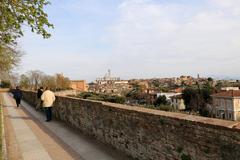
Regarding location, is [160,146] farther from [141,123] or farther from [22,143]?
[22,143]

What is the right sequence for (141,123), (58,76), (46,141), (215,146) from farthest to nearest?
(58,76)
(46,141)
(141,123)
(215,146)

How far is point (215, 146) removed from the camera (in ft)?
13.1

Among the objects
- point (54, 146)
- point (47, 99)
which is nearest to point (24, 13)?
point (54, 146)

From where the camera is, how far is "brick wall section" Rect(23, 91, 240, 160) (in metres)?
3.90

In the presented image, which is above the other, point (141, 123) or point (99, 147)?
point (141, 123)

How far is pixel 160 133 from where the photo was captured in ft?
17.5

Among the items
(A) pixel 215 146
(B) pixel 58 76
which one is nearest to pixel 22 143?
(A) pixel 215 146

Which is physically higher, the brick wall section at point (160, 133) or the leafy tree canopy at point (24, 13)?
the leafy tree canopy at point (24, 13)

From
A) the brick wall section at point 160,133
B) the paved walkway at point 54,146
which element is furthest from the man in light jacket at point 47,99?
A: the brick wall section at point 160,133

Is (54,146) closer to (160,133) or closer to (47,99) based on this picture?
(160,133)

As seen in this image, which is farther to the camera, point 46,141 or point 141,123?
point 46,141

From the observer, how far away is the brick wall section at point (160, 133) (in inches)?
154

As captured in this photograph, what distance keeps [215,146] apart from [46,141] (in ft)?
20.0

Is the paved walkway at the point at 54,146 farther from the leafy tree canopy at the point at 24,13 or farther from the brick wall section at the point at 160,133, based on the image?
the leafy tree canopy at the point at 24,13
